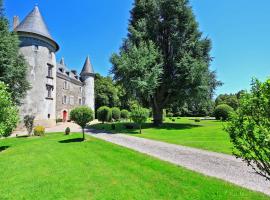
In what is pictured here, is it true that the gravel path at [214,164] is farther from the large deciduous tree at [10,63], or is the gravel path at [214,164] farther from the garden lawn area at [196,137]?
the large deciduous tree at [10,63]

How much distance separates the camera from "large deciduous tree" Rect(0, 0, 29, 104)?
19.1m

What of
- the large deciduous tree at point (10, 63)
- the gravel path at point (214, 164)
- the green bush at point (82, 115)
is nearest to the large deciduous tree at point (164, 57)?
the green bush at point (82, 115)

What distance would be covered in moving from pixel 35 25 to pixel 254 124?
32.8 m

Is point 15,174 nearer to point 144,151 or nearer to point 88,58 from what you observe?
point 144,151

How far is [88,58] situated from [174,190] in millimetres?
47062

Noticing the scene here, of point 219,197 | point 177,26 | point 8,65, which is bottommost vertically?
point 219,197

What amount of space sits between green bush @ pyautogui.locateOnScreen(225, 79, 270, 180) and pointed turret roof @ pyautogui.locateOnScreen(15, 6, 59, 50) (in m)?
31.3

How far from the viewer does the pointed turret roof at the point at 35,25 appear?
95.8 feet

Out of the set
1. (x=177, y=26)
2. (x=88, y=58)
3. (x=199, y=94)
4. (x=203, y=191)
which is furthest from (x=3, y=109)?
(x=88, y=58)

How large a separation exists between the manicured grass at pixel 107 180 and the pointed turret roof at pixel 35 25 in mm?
23756

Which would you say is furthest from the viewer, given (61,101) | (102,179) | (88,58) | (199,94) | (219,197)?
(88,58)

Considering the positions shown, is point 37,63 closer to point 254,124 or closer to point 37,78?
point 37,78

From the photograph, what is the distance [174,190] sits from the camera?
21.2 feet

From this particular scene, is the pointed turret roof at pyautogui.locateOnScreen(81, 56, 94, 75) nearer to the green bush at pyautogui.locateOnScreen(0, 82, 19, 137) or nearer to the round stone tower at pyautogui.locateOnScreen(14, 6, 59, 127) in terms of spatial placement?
the round stone tower at pyautogui.locateOnScreen(14, 6, 59, 127)
